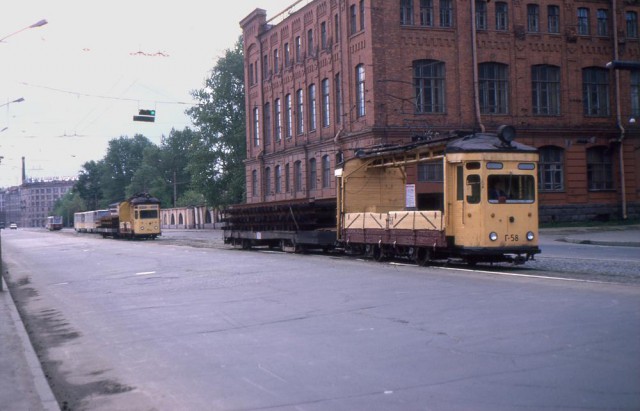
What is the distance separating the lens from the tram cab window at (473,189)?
1909 cm

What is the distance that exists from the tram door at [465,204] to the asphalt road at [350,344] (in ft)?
6.03

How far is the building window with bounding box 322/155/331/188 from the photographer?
4806 cm

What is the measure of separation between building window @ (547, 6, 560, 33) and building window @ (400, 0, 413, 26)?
9.26 meters

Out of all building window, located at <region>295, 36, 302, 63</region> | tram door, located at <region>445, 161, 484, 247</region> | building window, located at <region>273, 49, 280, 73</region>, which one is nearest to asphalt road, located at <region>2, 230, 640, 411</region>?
tram door, located at <region>445, 161, 484, 247</region>

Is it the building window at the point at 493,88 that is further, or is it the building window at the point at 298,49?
the building window at the point at 298,49

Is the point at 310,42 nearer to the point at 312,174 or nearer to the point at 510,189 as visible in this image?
the point at 312,174

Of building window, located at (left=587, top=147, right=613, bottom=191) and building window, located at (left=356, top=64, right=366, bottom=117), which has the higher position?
building window, located at (left=356, top=64, right=366, bottom=117)

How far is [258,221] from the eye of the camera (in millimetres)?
35219

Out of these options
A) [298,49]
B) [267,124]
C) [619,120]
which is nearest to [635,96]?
[619,120]

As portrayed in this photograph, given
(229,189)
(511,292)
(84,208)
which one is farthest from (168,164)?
(511,292)

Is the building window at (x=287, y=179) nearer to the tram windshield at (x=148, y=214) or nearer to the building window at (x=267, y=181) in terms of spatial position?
the building window at (x=267, y=181)

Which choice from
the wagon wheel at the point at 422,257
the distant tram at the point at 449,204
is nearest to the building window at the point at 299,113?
the distant tram at the point at 449,204

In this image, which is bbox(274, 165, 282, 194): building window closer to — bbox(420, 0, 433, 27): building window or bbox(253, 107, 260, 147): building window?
bbox(253, 107, 260, 147): building window

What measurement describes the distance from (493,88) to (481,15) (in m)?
4.34
